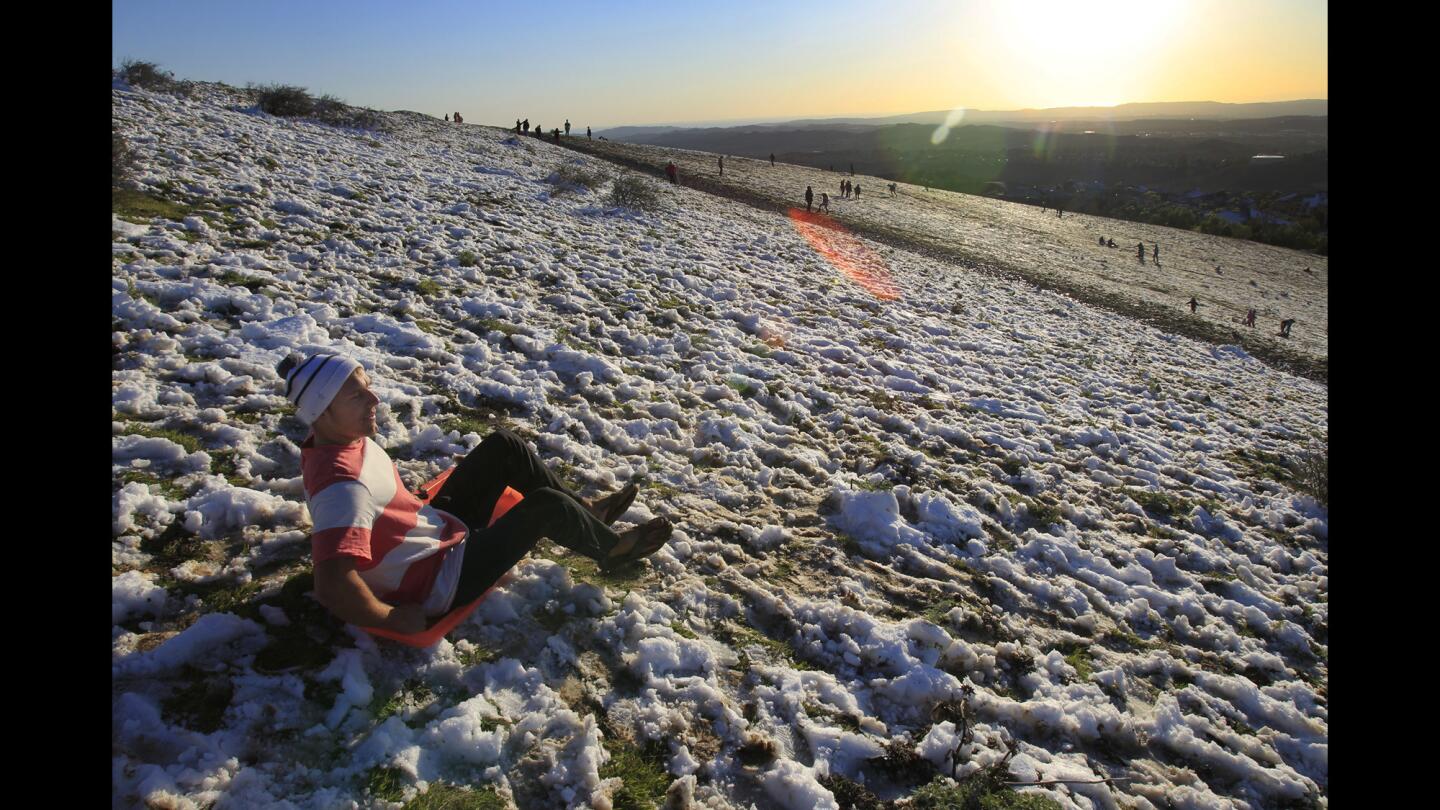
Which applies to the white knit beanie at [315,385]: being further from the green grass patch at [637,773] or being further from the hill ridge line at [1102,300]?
the hill ridge line at [1102,300]

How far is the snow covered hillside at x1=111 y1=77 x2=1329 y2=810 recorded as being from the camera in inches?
123

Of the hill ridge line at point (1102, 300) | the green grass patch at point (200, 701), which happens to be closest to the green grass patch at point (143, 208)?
the green grass patch at point (200, 701)

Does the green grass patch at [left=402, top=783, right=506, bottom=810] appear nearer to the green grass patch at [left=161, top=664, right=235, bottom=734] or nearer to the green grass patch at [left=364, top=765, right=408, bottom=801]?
the green grass patch at [left=364, top=765, right=408, bottom=801]

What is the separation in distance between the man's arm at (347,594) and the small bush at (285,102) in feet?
86.7

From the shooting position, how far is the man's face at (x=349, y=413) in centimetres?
325

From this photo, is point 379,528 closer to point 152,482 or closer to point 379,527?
point 379,527

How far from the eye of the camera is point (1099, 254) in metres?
34.7

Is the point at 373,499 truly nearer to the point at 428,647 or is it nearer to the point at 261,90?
the point at 428,647

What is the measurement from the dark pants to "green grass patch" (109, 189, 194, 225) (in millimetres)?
7715

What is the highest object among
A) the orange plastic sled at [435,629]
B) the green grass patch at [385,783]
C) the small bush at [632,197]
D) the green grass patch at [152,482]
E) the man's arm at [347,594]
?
the small bush at [632,197]

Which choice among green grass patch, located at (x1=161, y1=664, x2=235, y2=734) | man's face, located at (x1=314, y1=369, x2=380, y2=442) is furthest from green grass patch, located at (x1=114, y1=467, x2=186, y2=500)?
man's face, located at (x1=314, y1=369, x2=380, y2=442)

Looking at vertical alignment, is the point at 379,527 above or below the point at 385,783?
above

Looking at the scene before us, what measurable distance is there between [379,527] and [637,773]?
5.81 feet

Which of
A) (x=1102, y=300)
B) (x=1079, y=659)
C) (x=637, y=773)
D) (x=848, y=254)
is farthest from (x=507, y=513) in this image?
(x=1102, y=300)
